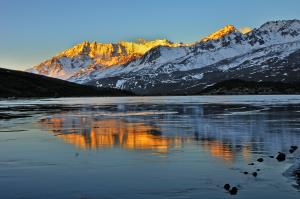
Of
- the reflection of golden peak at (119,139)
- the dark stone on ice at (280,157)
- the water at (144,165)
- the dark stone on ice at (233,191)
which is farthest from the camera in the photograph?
the reflection of golden peak at (119,139)

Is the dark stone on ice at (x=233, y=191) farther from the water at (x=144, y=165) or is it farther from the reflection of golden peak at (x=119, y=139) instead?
the reflection of golden peak at (x=119, y=139)

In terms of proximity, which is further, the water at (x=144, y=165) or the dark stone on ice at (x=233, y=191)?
the water at (x=144, y=165)

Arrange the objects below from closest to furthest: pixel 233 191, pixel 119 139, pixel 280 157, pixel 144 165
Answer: pixel 233 191 < pixel 144 165 < pixel 280 157 < pixel 119 139

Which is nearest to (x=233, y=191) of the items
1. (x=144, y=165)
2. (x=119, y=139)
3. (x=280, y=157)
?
(x=144, y=165)

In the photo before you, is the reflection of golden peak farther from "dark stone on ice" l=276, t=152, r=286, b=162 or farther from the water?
"dark stone on ice" l=276, t=152, r=286, b=162

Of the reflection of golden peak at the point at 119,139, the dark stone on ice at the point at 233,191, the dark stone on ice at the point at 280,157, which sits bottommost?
the dark stone on ice at the point at 233,191

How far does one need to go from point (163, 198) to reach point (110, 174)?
23.3 ft

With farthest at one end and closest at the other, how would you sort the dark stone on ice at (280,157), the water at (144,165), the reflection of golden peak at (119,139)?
the reflection of golden peak at (119,139), the dark stone on ice at (280,157), the water at (144,165)

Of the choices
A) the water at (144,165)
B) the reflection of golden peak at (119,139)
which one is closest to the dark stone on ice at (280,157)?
the water at (144,165)

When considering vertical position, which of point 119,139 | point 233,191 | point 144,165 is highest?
point 119,139

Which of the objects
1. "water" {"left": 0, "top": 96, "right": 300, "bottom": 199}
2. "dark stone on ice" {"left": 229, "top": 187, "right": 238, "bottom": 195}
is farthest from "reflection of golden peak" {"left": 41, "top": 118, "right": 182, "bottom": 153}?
"dark stone on ice" {"left": 229, "top": 187, "right": 238, "bottom": 195}

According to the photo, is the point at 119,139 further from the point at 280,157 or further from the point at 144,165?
the point at 280,157

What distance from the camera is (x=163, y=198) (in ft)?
76.5

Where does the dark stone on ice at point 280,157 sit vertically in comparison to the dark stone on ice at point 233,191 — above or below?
above
